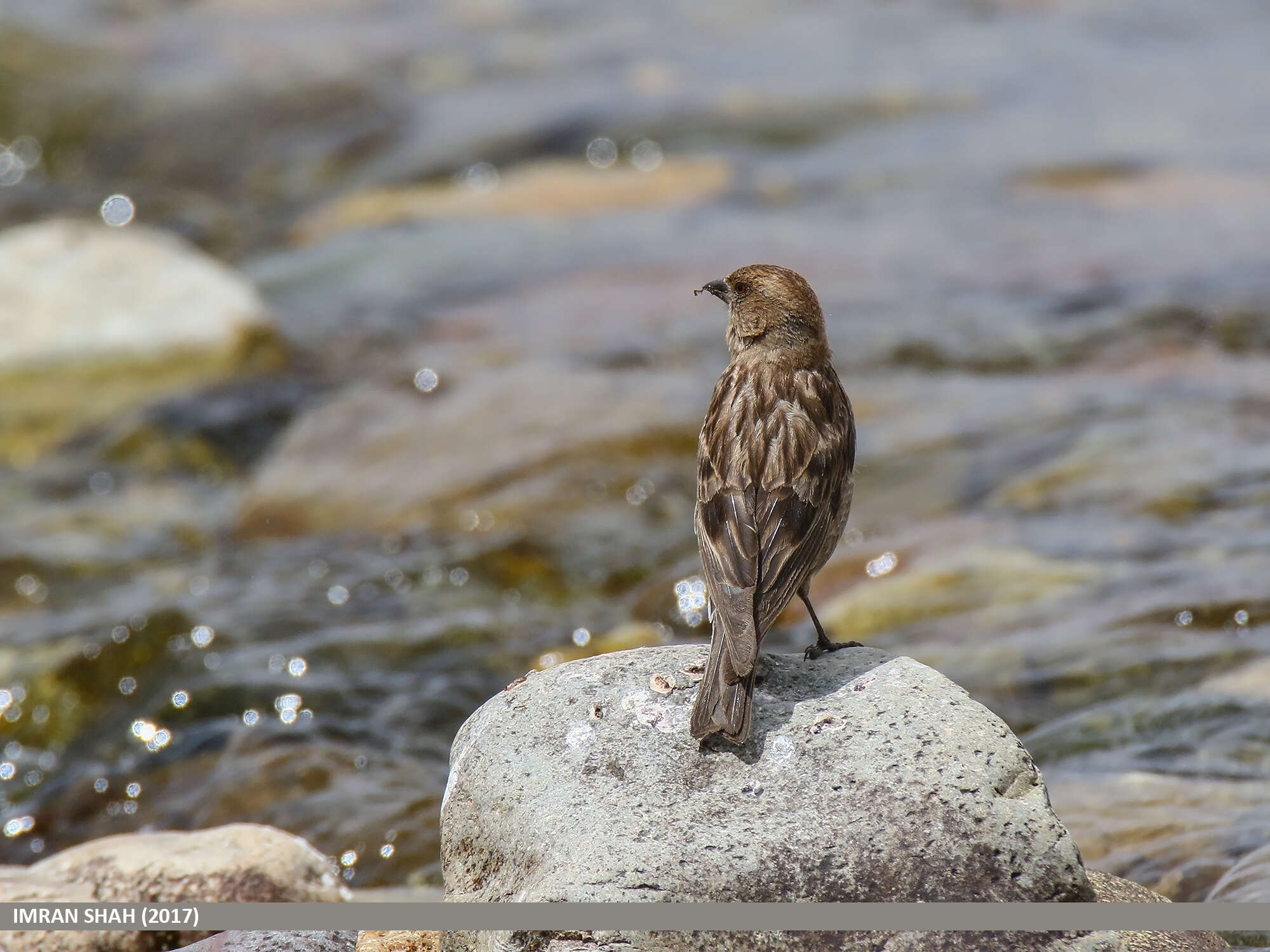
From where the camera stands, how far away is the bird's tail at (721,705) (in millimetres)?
4387

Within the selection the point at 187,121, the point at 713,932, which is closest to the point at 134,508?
the point at 713,932

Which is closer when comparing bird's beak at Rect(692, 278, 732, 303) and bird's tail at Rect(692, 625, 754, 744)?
bird's tail at Rect(692, 625, 754, 744)

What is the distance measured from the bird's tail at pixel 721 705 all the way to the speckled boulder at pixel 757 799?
115 mm

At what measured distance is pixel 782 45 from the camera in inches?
826

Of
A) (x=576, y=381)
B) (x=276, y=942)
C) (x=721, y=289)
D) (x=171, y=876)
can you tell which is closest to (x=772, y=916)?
(x=276, y=942)

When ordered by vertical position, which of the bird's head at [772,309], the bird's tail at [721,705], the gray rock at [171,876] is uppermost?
the bird's head at [772,309]

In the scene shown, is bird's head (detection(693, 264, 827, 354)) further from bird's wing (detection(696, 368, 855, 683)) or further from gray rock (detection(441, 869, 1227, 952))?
gray rock (detection(441, 869, 1227, 952))

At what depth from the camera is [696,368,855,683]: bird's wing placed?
4.83 meters

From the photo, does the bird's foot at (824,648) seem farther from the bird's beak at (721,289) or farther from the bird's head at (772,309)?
the bird's beak at (721,289)

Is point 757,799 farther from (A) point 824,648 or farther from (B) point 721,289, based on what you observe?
(B) point 721,289

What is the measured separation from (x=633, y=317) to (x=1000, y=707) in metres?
6.56

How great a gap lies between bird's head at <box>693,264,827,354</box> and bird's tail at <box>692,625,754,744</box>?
1.61 metres

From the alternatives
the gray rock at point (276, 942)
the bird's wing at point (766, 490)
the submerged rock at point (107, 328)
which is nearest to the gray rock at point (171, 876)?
the gray rock at point (276, 942)

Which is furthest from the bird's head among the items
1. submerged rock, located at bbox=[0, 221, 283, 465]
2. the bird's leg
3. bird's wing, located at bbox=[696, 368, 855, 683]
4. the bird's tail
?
submerged rock, located at bbox=[0, 221, 283, 465]
